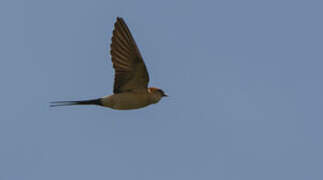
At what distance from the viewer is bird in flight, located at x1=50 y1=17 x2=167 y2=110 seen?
1174 centimetres

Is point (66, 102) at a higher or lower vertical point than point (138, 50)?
lower

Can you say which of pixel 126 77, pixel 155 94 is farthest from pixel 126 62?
pixel 155 94

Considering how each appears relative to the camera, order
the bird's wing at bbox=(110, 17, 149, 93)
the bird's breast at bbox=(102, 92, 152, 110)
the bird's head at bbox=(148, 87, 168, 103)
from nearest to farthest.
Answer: the bird's wing at bbox=(110, 17, 149, 93) → the bird's breast at bbox=(102, 92, 152, 110) → the bird's head at bbox=(148, 87, 168, 103)

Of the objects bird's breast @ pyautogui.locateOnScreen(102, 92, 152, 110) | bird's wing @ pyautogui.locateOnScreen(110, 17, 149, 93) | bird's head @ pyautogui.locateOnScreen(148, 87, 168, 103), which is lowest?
bird's breast @ pyautogui.locateOnScreen(102, 92, 152, 110)

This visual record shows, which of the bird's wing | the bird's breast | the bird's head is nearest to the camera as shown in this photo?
the bird's wing

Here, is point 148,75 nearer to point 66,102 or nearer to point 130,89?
point 130,89

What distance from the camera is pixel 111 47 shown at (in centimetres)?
1192

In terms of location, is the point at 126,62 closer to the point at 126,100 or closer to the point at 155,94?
the point at 126,100

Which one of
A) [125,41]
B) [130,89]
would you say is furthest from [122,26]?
[130,89]

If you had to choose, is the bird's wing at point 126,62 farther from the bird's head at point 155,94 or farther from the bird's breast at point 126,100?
the bird's head at point 155,94

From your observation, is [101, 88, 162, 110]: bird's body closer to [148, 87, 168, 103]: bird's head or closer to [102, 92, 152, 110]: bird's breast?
[102, 92, 152, 110]: bird's breast

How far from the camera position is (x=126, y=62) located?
11875 millimetres

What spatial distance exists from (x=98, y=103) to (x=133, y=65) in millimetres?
777

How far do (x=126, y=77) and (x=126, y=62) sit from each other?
0.24m
